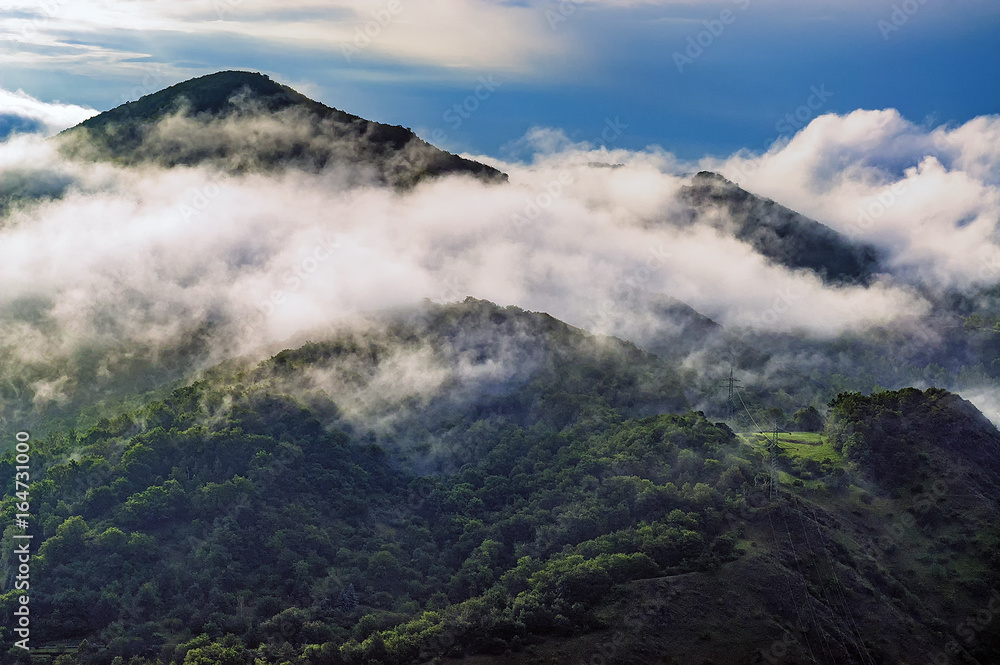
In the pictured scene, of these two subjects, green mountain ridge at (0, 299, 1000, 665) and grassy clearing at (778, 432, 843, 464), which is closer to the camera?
green mountain ridge at (0, 299, 1000, 665)

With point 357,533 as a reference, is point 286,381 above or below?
above

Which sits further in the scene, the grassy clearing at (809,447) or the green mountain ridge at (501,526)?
the grassy clearing at (809,447)

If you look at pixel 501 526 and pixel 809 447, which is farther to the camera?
pixel 809 447

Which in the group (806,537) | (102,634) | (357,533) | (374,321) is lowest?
(102,634)

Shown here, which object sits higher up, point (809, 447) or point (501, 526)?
point (809, 447)

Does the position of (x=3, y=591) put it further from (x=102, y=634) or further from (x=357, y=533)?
(x=357, y=533)

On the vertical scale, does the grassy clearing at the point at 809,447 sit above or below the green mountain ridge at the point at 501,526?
above

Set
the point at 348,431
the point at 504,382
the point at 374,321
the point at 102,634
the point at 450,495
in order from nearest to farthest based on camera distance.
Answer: the point at 102,634
the point at 450,495
the point at 348,431
the point at 504,382
the point at 374,321

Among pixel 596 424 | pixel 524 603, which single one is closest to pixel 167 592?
pixel 524 603

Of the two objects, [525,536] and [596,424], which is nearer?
[525,536]

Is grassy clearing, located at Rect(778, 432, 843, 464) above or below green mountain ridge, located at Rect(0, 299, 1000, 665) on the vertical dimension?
above

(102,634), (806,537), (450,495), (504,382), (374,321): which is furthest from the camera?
(374,321)
